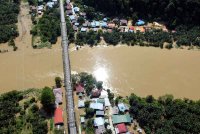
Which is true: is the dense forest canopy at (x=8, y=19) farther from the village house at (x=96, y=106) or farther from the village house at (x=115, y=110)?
the village house at (x=115, y=110)

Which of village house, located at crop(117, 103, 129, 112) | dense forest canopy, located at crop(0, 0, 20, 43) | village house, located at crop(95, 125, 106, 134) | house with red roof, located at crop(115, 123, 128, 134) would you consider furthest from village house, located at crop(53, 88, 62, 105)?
dense forest canopy, located at crop(0, 0, 20, 43)

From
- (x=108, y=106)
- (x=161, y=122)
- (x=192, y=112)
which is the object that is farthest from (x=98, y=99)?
(x=192, y=112)

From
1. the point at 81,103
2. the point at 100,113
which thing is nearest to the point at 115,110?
the point at 100,113

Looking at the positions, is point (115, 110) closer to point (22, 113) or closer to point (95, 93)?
point (95, 93)

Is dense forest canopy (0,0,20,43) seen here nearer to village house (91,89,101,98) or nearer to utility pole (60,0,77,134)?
utility pole (60,0,77,134)

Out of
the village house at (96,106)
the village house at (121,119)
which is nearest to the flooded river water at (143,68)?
the village house at (96,106)

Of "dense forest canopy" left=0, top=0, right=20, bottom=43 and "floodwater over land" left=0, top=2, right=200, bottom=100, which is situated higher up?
"dense forest canopy" left=0, top=0, right=20, bottom=43

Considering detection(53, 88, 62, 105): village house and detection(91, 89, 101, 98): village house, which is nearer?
detection(53, 88, 62, 105): village house
